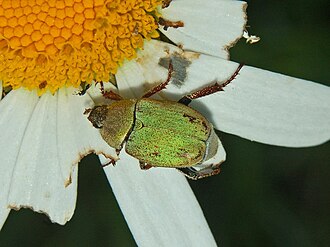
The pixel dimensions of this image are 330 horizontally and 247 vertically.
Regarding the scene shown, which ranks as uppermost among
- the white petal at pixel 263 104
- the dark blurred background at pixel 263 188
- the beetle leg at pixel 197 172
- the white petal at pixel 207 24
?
the white petal at pixel 207 24

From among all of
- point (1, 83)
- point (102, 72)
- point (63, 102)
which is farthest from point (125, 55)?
point (1, 83)

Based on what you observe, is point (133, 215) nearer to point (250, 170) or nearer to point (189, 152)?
point (189, 152)

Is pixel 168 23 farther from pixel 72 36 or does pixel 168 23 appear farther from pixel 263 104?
pixel 263 104

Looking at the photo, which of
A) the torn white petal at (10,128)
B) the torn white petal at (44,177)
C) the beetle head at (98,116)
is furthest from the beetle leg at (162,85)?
the torn white petal at (10,128)

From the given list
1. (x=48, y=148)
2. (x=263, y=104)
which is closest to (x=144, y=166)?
(x=48, y=148)

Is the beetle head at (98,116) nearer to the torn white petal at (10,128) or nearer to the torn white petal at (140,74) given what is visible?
the torn white petal at (140,74)

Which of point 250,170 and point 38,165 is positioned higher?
point 38,165

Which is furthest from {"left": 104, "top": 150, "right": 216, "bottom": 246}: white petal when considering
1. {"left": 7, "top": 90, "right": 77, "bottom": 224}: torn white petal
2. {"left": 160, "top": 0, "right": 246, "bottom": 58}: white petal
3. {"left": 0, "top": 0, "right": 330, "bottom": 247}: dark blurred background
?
{"left": 0, "top": 0, "right": 330, "bottom": 247}: dark blurred background
